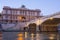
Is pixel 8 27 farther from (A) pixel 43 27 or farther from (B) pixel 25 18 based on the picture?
(B) pixel 25 18

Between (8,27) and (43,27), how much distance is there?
936 centimetres

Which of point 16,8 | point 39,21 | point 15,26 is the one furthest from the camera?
point 16,8

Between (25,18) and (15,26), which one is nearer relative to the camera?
(15,26)

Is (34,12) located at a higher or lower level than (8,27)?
higher

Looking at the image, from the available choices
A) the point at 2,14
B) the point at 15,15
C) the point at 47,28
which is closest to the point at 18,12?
the point at 15,15

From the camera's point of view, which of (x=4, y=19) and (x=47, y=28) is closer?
(x=47, y=28)

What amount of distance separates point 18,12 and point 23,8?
119 inches

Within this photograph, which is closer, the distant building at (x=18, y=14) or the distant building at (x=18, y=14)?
the distant building at (x=18, y=14)

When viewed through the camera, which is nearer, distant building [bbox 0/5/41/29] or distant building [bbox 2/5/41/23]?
distant building [bbox 0/5/41/29]

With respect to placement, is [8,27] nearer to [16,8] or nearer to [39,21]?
[39,21]

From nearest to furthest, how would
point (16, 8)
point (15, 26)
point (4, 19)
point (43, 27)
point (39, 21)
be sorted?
point (39, 21)
point (43, 27)
point (15, 26)
point (4, 19)
point (16, 8)

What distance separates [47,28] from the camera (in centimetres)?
4288

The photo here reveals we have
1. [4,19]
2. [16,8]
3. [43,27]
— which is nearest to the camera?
[43,27]

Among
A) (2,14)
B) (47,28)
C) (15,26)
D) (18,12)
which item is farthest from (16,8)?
(47,28)
